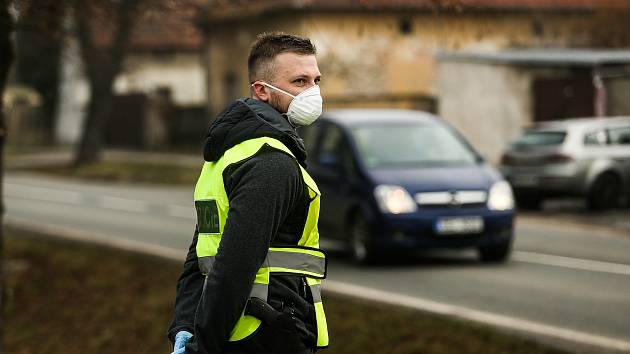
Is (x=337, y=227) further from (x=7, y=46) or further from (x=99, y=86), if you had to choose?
(x=99, y=86)

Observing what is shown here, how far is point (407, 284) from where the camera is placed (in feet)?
39.7

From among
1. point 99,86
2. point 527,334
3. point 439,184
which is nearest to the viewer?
point 527,334

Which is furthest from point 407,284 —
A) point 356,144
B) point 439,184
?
point 356,144

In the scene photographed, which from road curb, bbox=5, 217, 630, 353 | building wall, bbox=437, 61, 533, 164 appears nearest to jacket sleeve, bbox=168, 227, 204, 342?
road curb, bbox=5, 217, 630, 353

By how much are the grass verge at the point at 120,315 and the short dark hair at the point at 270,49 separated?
438 centimetres

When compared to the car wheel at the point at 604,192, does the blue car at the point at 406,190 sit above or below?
above

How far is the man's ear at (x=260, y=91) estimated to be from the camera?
3.78 meters

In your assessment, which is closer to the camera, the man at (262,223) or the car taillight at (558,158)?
the man at (262,223)

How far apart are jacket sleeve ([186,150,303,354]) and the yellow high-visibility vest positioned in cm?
7

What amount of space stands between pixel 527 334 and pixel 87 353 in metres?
4.10

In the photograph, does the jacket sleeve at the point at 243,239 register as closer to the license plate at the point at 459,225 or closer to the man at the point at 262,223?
the man at the point at 262,223

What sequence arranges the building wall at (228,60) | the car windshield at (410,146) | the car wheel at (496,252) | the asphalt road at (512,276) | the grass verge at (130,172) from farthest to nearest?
the building wall at (228,60)
the grass verge at (130,172)
the car windshield at (410,146)
the car wheel at (496,252)
the asphalt road at (512,276)

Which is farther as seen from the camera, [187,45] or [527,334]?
[187,45]

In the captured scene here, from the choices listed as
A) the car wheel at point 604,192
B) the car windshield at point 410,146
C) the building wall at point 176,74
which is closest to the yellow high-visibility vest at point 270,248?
the car windshield at point 410,146
